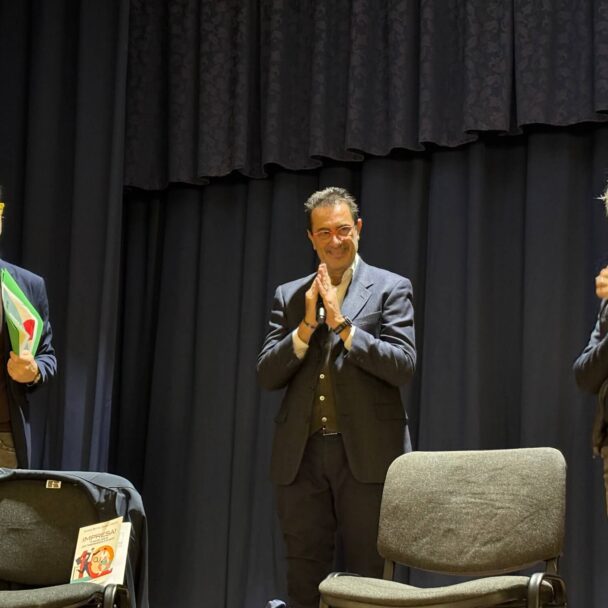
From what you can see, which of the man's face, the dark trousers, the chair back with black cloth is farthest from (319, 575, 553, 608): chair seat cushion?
the man's face

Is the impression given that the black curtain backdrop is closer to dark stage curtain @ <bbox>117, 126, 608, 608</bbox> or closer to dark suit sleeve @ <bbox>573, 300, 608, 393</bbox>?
dark stage curtain @ <bbox>117, 126, 608, 608</bbox>

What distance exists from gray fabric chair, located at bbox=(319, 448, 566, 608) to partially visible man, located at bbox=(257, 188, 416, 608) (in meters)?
0.22

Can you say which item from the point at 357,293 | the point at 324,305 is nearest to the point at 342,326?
the point at 324,305

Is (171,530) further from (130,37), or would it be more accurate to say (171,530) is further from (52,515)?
(130,37)

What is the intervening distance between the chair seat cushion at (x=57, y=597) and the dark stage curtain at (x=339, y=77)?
2329 mm

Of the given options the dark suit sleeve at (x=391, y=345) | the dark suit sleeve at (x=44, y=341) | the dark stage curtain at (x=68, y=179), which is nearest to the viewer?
the dark suit sleeve at (x=391, y=345)

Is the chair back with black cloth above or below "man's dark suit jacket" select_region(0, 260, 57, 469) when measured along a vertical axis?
below

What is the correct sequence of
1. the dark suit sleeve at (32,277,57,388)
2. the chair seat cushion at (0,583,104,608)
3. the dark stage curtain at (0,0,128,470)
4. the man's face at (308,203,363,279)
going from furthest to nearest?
the dark stage curtain at (0,0,128,470) < the dark suit sleeve at (32,277,57,388) < the man's face at (308,203,363,279) < the chair seat cushion at (0,583,104,608)

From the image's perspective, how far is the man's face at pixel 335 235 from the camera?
11.5 feet

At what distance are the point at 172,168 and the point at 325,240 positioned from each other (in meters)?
1.63

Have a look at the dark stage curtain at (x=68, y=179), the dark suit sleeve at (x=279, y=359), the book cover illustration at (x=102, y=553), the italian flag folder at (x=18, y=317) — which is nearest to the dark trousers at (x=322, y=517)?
the dark suit sleeve at (x=279, y=359)

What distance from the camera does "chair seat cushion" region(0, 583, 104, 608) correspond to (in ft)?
9.04

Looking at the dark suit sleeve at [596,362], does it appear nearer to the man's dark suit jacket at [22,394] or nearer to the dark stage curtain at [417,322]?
the dark stage curtain at [417,322]

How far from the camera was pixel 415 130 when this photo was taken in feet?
14.4
